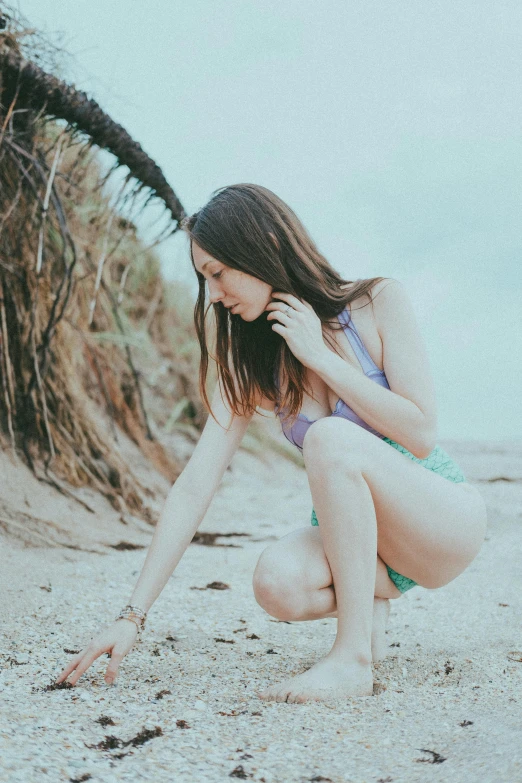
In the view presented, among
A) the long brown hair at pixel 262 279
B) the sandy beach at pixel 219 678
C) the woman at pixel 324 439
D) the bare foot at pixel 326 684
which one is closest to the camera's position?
the sandy beach at pixel 219 678

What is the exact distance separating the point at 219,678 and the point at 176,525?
15.8 inches

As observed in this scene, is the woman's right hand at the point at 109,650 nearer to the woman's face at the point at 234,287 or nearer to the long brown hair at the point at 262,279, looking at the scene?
the long brown hair at the point at 262,279

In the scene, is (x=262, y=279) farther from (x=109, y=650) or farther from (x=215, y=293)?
(x=109, y=650)

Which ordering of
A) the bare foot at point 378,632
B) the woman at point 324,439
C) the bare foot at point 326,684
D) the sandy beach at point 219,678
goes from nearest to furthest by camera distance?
the sandy beach at point 219,678 → the bare foot at point 326,684 → the woman at point 324,439 → the bare foot at point 378,632

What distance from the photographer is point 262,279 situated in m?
2.12

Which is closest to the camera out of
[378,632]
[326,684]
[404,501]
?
[326,684]

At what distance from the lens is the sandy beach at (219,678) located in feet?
4.86

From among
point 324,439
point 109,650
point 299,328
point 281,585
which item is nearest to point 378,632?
point 281,585

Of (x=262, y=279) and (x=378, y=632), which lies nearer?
(x=262, y=279)

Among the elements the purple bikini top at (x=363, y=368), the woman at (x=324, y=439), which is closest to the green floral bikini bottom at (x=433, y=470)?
the woman at (x=324, y=439)

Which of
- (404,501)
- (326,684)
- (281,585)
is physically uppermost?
(404,501)

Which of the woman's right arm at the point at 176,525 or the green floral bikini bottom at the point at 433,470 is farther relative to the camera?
the green floral bikini bottom at the point at 433,470

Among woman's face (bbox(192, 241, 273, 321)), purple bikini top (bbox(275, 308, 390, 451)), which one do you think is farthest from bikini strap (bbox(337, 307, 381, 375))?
woman's face (bbox(192, 241, 273, 321))

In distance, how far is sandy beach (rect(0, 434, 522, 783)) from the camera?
4.86ft
